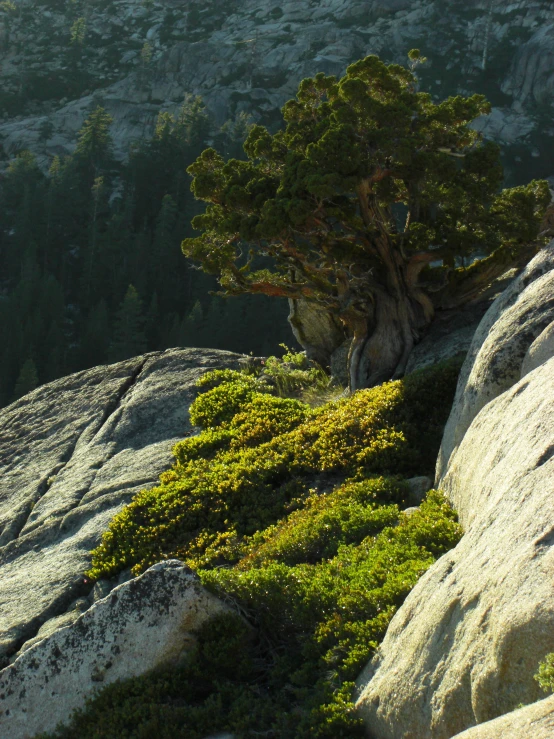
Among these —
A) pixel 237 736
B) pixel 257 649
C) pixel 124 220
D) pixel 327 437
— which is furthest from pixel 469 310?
pixel 124 220

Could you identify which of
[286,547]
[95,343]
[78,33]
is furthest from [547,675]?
[78,33]

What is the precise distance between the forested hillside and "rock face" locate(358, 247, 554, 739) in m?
58.9

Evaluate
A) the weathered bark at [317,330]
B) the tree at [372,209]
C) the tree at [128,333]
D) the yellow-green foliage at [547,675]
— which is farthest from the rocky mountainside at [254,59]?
the yellow-green foliage at [547,675]

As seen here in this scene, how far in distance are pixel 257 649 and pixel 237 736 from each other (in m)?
1.18

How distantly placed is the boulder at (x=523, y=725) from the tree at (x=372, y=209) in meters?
10.1

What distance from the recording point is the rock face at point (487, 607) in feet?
13.6

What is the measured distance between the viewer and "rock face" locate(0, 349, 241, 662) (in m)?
9.26

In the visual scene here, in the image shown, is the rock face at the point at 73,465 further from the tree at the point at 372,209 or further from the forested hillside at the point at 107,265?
the forested hillside at the point at 107,265

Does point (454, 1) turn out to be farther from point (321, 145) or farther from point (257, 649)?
point (257, 649)

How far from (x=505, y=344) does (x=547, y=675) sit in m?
4.76

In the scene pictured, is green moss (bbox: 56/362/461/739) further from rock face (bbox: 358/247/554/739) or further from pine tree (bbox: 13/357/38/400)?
pine tree (bbox: 13/357/38/400)

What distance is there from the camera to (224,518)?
31.6ft

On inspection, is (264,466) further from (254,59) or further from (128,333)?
(254,59)

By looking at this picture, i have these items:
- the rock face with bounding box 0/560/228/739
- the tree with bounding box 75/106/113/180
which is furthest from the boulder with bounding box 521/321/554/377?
the tree with bounding box 75/106/113/180
